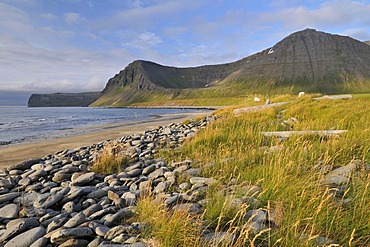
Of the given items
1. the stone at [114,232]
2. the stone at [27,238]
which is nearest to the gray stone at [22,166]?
the stone at [27,238]

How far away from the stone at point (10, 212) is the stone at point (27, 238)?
958 mm

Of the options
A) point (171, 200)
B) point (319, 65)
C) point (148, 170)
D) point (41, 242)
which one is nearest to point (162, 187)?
point (171, 200)

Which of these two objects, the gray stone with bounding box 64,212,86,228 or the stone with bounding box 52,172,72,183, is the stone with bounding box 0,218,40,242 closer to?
the gray stone with bounding box 64,212,86,228

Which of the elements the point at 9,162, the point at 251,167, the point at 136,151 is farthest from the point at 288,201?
the point at 9,162

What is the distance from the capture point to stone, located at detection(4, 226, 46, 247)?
308cm

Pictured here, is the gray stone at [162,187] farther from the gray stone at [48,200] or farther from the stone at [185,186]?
the gray stone at [48,200]

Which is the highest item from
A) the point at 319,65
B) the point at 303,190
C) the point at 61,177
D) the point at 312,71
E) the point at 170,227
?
the point at 319,65

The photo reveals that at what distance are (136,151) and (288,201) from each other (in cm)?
578

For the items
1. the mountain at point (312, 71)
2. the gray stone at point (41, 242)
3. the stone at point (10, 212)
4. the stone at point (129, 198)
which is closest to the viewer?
the gray stone at point (41, 242)

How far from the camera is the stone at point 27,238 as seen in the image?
3.08 meters

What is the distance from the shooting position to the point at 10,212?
4.05 meters

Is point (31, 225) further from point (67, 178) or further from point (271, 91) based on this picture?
point (271, 91)

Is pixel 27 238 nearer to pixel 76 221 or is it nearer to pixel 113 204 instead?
pixel 76 221

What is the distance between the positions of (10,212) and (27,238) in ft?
3.98
